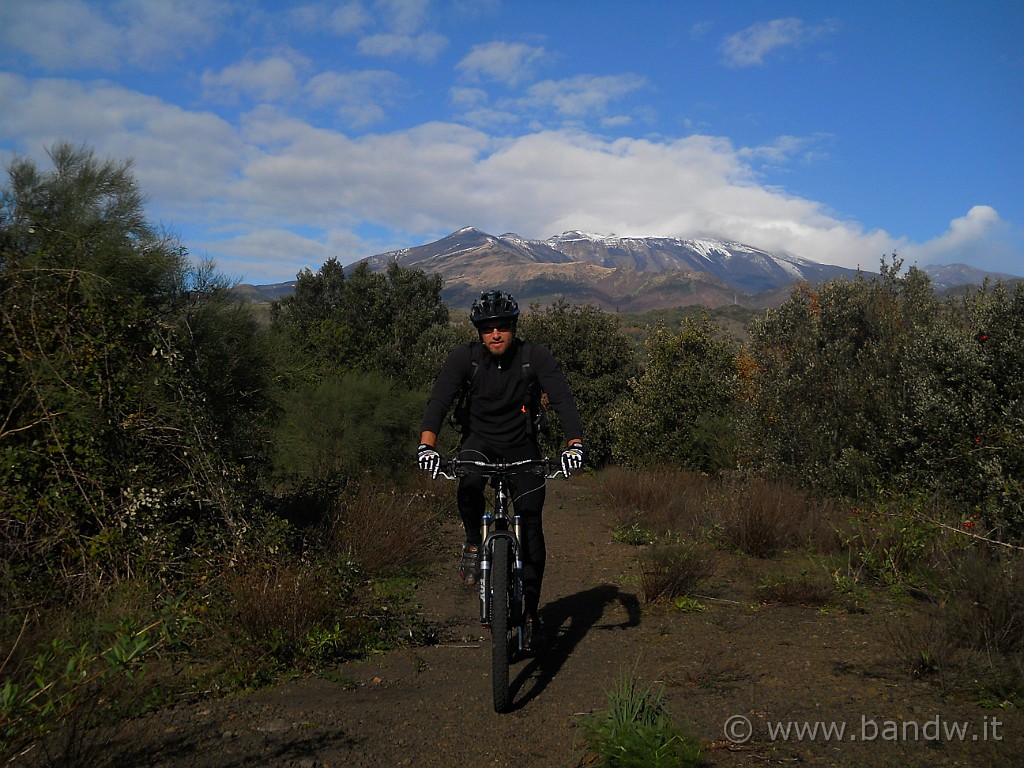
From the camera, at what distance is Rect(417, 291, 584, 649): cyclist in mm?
4891

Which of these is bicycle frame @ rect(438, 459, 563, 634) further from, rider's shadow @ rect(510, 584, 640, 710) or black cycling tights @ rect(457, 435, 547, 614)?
rider's shadow @ rect(510, 584, 640, 710)

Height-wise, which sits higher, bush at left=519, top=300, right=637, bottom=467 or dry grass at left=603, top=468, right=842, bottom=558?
bush at left=519, top=300, right=637, bottom=467

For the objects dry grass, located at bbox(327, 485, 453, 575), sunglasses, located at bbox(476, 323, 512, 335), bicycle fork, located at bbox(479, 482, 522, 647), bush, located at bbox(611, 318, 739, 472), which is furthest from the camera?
bush, located at bbox(611, 318, 739, 472)

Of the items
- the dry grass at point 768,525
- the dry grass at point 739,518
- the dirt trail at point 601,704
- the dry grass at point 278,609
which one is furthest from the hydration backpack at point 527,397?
the dry grass at point 768,525

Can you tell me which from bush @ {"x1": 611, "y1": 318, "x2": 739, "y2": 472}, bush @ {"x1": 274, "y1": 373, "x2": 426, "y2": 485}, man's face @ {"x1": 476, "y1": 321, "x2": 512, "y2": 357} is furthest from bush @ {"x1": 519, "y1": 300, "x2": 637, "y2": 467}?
man's face @ {"x1": 476, "y1": 321, "x2": 512, "y2": 357}

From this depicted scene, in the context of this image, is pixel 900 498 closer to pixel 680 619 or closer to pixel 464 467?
pixel 680 619

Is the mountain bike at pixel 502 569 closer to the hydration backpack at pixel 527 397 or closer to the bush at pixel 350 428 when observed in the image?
the hydration backpack at pixel 527 397

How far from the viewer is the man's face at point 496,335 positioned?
194 inches

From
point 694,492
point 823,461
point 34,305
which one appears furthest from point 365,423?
point 34,305

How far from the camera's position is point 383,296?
23266 millimetres

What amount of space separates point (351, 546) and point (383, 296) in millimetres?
16775

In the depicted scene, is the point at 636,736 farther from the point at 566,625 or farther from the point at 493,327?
the point at 566,625

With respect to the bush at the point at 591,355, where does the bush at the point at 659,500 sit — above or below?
below

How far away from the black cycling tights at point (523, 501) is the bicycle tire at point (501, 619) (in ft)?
1.03
